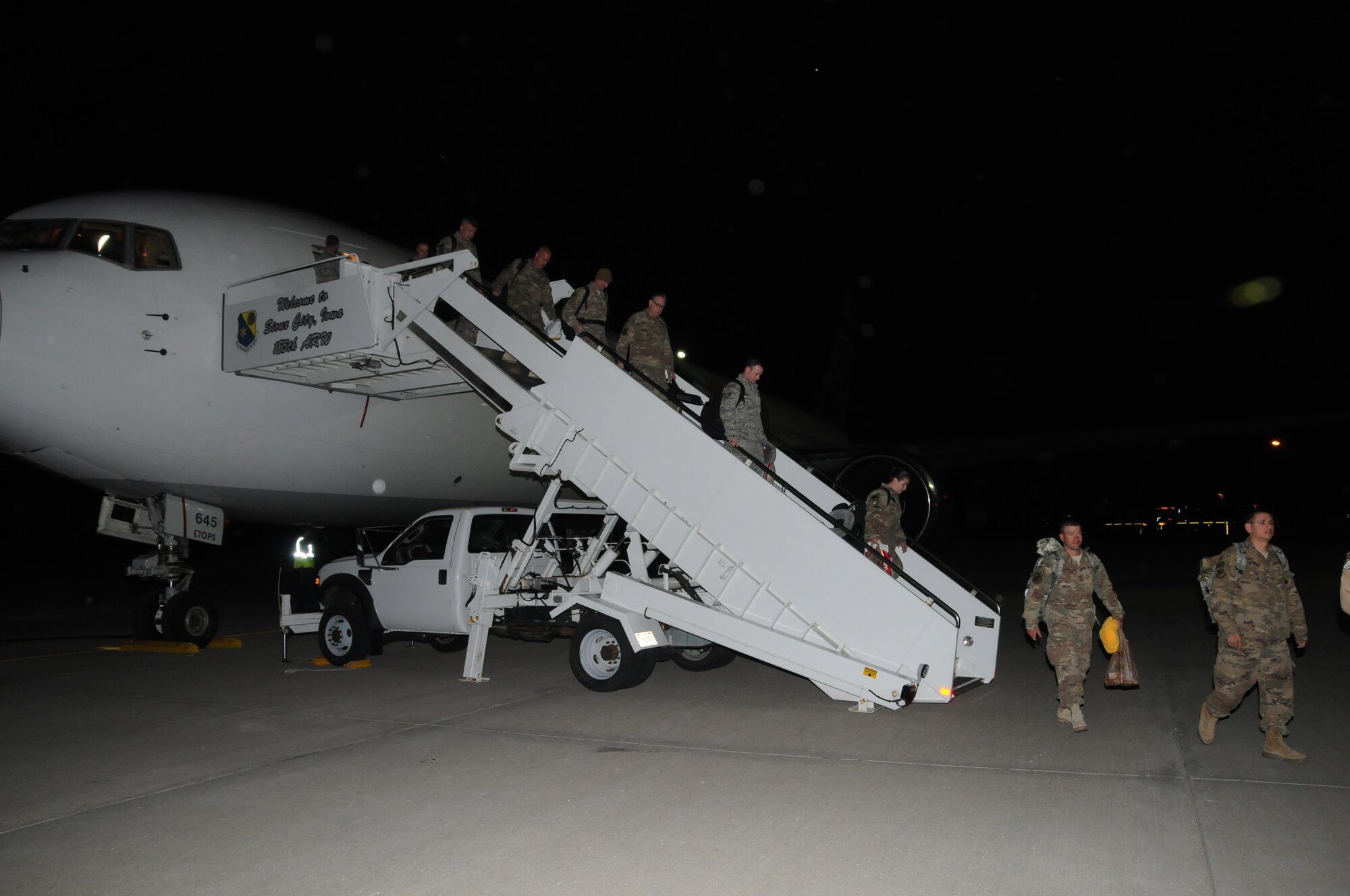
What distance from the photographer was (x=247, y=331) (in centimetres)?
902

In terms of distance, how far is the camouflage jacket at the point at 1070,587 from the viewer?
6137mm

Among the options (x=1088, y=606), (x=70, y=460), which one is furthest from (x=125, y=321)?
(x=1088, y=606)

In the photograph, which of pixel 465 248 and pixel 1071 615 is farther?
pixel 465 248

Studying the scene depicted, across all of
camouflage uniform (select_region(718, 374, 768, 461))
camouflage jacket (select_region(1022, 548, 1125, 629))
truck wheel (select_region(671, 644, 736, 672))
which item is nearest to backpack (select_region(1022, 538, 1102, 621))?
camouflage jacket (select_region(1022, 548, 1125, 629))

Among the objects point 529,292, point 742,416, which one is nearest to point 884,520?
point 742,416

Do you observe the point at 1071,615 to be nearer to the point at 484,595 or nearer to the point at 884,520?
the point at 884,520

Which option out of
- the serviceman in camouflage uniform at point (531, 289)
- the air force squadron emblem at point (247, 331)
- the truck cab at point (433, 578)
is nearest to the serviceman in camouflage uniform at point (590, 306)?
the serviceman in camouflage uniform at point (531, 289)

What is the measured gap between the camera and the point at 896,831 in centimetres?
426

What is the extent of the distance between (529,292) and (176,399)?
3619 mm

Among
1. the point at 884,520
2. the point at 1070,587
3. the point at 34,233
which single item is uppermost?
the point at 34,233

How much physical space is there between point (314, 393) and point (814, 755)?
271 inches

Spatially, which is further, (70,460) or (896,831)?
(70,460)

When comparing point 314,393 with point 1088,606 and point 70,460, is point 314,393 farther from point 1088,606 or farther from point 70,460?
point 1088,606

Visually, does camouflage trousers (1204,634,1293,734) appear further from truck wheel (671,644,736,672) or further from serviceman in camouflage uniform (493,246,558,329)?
serviceman in camouflage uniform (493,246,558,329)
